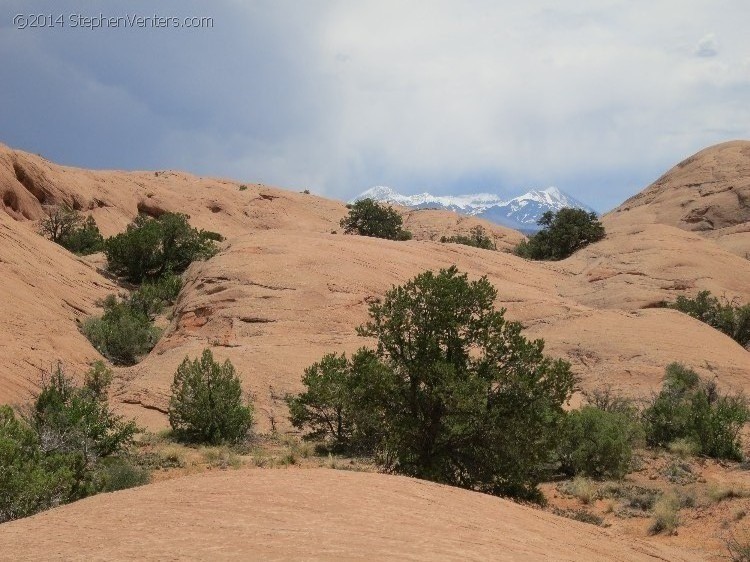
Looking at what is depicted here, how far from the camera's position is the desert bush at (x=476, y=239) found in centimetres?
4654

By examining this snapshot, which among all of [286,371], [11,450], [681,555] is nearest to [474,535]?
[681,555]

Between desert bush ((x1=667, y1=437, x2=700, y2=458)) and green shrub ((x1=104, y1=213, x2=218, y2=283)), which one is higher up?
green shrub ((x1=104, y1=213, x2=218, y2=283))

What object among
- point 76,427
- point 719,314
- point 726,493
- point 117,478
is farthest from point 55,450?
point 719,314

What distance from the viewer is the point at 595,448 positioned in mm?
14055

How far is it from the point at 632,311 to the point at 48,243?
23.4m

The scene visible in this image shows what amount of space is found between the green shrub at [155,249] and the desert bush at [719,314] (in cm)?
2108

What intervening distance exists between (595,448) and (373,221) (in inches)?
1323

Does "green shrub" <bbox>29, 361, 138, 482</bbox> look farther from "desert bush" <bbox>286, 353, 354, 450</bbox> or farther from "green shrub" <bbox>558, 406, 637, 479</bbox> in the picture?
"green shrub" <bbox>558, 406, 637, 479</bbox>

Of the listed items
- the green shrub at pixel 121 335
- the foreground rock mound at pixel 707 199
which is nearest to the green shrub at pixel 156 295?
the green shrub at pixel 121 335

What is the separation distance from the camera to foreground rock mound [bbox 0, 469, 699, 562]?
15.6 feet

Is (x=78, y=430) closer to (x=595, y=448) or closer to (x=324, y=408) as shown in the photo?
(x=324, y=408)

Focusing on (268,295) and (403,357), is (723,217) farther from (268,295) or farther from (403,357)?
(403,357)

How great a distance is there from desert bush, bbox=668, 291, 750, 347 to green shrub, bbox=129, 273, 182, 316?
2104 cm

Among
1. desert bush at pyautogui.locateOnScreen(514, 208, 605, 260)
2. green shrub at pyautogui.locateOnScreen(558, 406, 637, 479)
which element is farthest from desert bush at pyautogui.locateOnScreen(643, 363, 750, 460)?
desert bush at pyautogui.locateOnScreen(514, 208, 605, 260)
